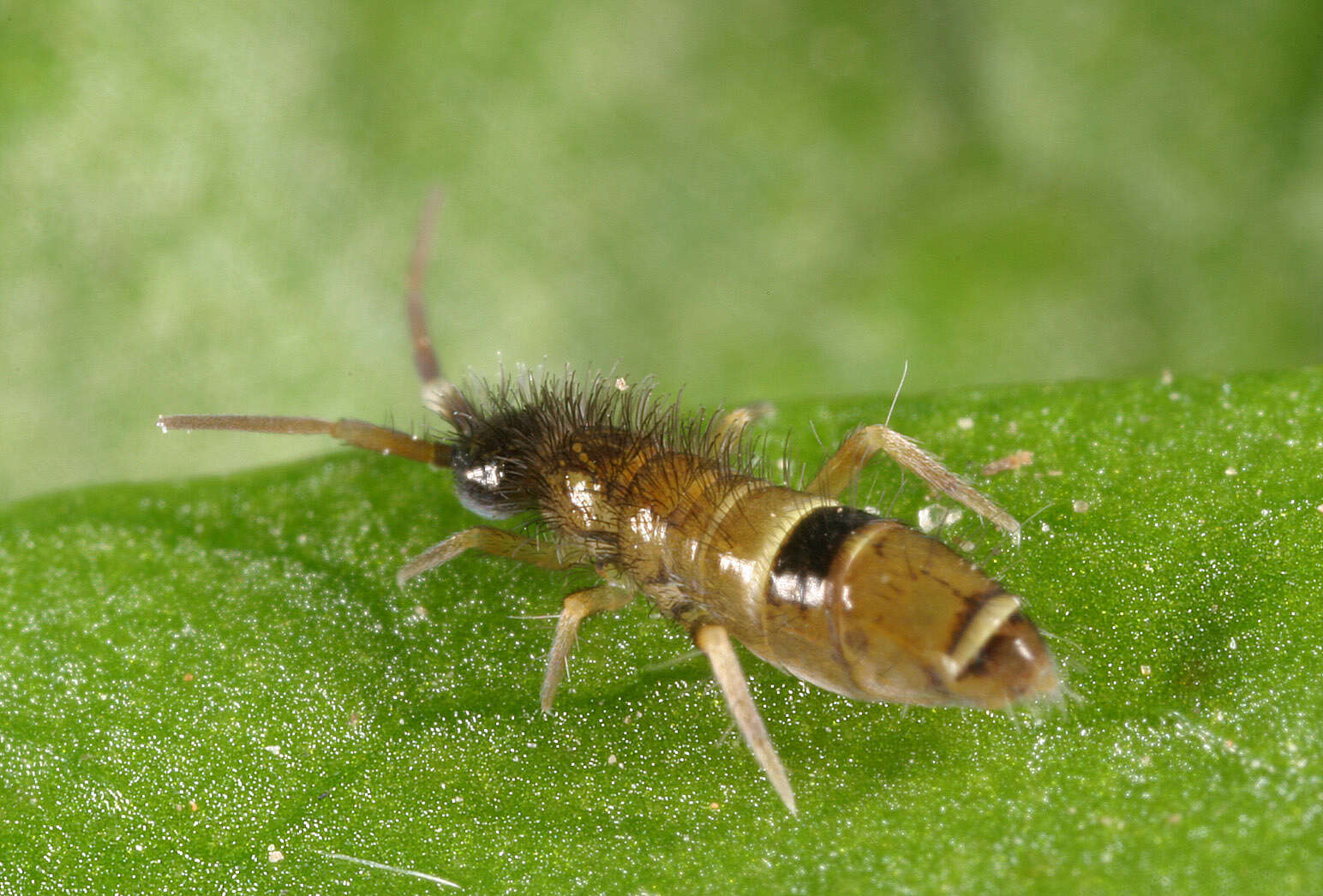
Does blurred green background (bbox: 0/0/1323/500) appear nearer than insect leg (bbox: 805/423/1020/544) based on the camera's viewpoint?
No

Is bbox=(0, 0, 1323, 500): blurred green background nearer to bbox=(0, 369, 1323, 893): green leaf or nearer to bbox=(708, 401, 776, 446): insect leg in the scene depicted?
bbox=(708, 401, 776, 446): insect leg

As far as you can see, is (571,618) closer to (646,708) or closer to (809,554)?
(646,708)

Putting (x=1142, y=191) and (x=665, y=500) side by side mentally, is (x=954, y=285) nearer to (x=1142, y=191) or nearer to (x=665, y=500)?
(x=1142, y=191)

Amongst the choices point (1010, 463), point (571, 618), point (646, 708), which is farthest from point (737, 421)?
point (646, 708)

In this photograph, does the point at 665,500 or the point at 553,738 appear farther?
the point at 665,500

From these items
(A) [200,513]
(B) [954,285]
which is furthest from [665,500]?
(B) [954,285]

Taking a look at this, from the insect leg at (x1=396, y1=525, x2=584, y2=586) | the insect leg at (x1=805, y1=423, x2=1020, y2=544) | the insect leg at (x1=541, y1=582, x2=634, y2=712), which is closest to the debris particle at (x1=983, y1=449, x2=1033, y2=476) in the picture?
the insect leg at (x1=805, y1=423, x2=1020, y2=544)
